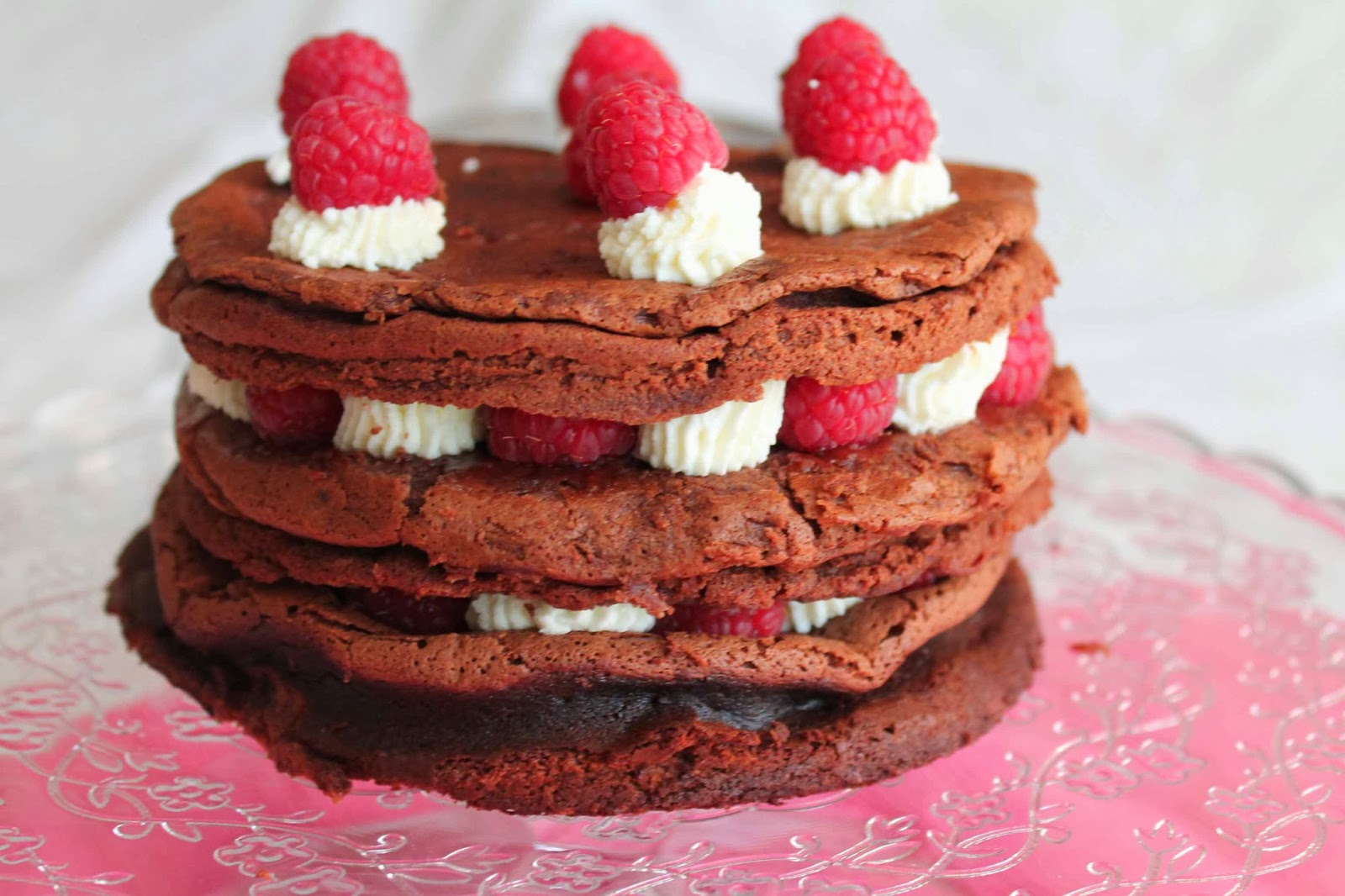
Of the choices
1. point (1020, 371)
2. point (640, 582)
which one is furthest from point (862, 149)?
point (640, 582)

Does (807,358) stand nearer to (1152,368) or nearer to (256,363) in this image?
(256,363)

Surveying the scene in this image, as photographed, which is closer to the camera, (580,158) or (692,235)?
(692,235)

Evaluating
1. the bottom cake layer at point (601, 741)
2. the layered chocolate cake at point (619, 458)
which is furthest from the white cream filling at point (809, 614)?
the bottom cake layer at point (601, 741)

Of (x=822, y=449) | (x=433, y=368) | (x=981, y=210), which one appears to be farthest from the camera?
(x=981, y=210)

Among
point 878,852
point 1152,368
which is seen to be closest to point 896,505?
point 878,852

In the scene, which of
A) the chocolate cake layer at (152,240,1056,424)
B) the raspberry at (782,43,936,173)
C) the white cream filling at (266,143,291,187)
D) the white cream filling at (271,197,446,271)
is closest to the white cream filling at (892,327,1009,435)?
the chocolate cake layer at (152,240,1056,424)

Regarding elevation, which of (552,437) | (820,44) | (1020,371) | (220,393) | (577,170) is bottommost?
(1020,371)

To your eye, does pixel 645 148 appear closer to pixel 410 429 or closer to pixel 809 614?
pixel 410 429

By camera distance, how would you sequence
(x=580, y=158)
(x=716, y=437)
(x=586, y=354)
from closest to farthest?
(x=586, y=354) < (x=716, y=437) < (x=580, y=158)
